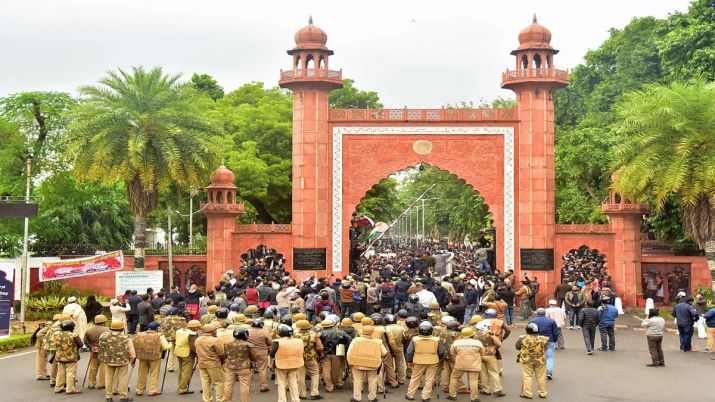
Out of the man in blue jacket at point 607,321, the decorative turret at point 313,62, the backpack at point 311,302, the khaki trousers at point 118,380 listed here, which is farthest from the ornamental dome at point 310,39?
the khaki trousers at point 118,380

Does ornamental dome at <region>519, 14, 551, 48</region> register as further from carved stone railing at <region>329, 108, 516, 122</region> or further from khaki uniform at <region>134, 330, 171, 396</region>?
khaki uniform at <region>134, 330, 171, 396</region>

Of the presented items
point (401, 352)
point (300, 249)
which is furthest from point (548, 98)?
point (401, 352)

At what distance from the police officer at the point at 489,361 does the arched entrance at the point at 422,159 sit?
15.8 metres

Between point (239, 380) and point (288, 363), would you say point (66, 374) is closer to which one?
point (239, 380)

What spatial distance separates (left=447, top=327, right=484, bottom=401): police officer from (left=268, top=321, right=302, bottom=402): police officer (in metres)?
2.73

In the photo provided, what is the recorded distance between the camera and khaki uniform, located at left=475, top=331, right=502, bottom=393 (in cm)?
1520

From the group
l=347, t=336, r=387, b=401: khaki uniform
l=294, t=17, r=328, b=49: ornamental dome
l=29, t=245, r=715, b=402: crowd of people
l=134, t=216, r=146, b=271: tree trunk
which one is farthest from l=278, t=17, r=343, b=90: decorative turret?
l=347, t=336, r=387, b=401: khaki uniform

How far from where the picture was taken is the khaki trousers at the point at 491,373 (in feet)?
50.3

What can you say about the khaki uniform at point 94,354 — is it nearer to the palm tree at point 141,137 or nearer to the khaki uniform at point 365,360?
the khaki uniform at point 365,360

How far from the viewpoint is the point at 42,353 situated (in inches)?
667

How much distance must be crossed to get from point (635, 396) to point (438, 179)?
47.1 metres

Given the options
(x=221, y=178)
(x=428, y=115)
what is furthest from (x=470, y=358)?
(x=221, y=178)

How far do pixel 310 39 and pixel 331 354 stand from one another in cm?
1810

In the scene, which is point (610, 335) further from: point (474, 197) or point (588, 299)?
point (474, 197)
